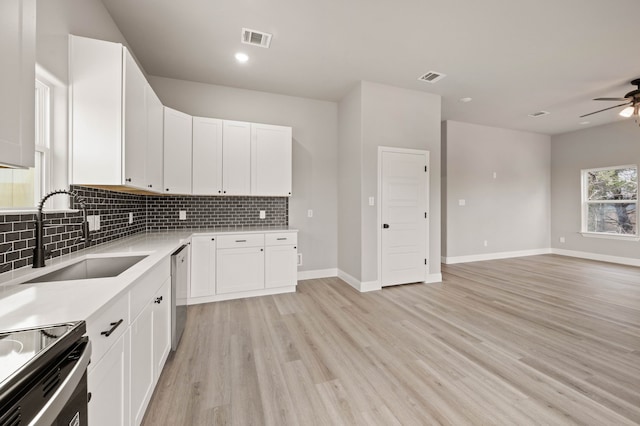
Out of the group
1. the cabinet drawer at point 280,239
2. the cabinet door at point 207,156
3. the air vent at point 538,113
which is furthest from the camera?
the air vent at point 538,113

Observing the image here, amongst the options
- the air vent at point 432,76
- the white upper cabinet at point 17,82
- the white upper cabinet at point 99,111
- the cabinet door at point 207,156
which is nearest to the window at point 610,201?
the air vent at point 432,76

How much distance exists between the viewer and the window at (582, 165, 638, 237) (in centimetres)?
532

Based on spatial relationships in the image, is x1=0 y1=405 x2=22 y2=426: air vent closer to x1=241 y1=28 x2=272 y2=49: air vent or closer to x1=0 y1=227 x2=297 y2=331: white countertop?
x1=0 y1=227 x2=297 y2=331: white countertop

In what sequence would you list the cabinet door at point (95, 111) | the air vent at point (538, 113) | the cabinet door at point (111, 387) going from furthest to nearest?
the air vent at point (538, 113) → the cabinet door at point (95, 111) → the cabinet door at point (111, 387)

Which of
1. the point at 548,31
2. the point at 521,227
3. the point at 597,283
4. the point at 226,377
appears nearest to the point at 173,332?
the point at 226,377

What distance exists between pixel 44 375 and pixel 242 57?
3.36 m

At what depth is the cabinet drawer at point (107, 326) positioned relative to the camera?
892 mm

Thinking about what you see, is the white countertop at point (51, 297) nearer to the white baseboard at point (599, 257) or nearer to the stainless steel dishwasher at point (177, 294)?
the stainless steel dishwasher at point (177, 294)

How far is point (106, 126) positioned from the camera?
1875 millimetres

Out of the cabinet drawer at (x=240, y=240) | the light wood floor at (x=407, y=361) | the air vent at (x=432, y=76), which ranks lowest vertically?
the light wood floor at (x=407, y=361)

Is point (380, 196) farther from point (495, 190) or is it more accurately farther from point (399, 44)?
point (495, 190)

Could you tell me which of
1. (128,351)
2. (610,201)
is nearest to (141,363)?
(128,351)

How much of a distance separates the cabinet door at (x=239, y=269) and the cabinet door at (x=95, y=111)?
162 centimetres

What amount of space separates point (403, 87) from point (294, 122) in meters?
1.77
